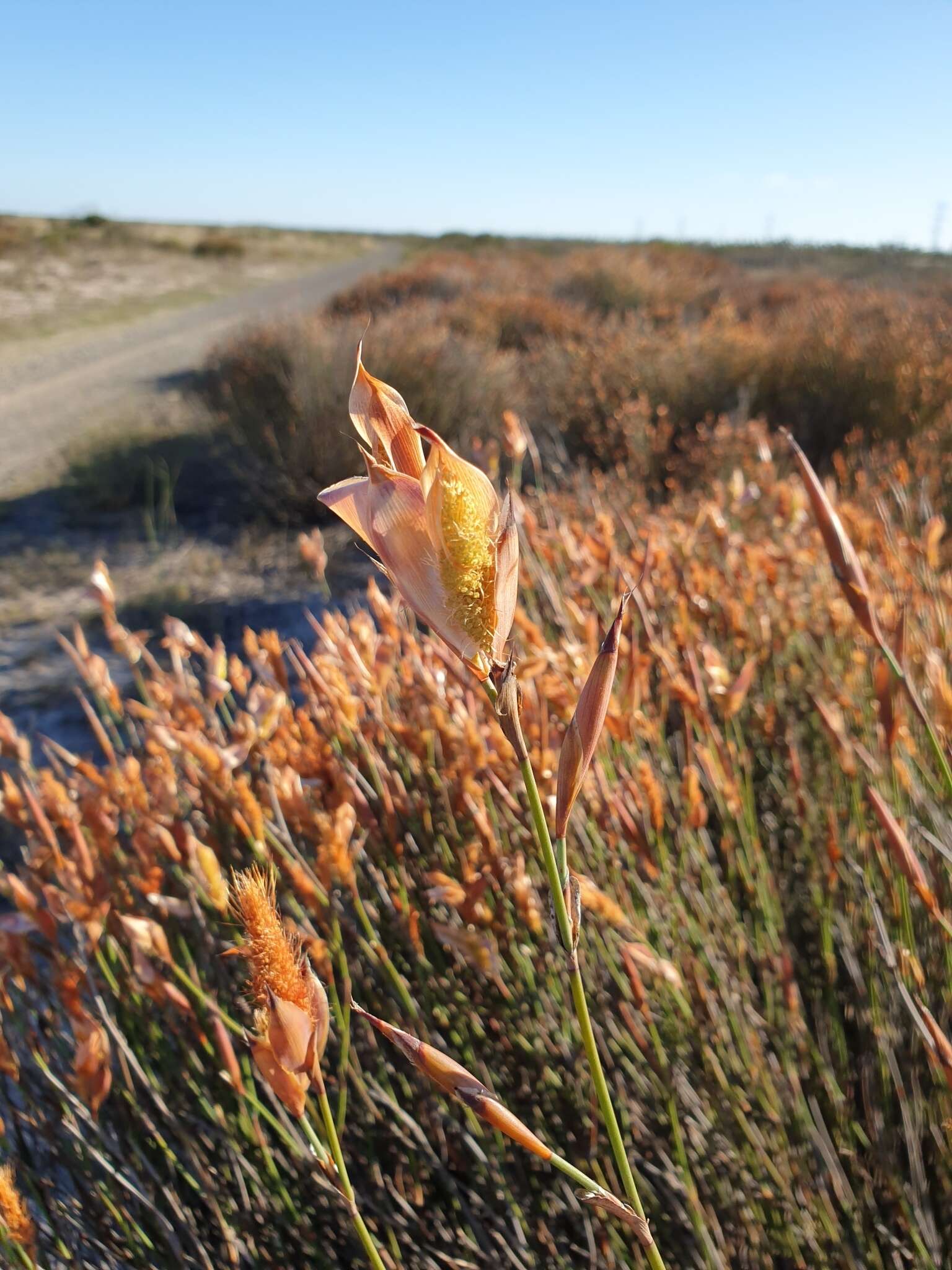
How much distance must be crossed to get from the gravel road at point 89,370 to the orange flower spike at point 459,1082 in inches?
269

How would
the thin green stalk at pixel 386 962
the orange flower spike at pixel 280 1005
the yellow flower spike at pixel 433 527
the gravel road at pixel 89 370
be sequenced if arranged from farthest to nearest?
1. the gravel road at pixel 89 370
2. the thin green stalk at pixel 386 962
3. the orange flower spike at pixel 280 1005
4. the yellow flower spike at pixel 433 527

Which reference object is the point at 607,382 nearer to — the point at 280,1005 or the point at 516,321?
the point at 516,321

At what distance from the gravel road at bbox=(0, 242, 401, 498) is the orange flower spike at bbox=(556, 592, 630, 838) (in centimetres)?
685

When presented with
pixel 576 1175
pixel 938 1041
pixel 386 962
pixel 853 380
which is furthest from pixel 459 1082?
pixel 853 380

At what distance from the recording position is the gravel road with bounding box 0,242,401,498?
7246 mm

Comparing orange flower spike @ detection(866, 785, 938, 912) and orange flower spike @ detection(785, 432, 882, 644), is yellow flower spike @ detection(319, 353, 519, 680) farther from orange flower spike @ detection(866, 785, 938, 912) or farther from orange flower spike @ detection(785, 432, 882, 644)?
orange flower spike @ detection(866, 785, 938, 912)

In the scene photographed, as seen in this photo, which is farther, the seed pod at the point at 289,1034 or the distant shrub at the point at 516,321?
the distant shrub at the point at 516,321

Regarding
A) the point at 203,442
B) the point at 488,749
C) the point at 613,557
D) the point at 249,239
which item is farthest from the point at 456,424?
the point at 249,239

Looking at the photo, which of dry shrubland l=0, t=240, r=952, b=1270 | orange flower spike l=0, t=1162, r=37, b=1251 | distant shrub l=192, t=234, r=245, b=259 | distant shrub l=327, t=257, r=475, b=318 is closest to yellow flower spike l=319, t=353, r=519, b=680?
dry shrubland l=0, t=240, r=952, b=1270

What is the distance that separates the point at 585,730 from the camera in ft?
1.31

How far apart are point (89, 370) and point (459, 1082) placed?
11219 mm

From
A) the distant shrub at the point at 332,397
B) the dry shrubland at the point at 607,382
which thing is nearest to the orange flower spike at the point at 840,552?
the dry shrubland at the point at 607,382

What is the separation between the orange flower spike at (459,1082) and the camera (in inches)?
15.8

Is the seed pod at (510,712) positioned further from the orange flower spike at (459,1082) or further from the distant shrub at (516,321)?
the distant shrub at (516,321)
